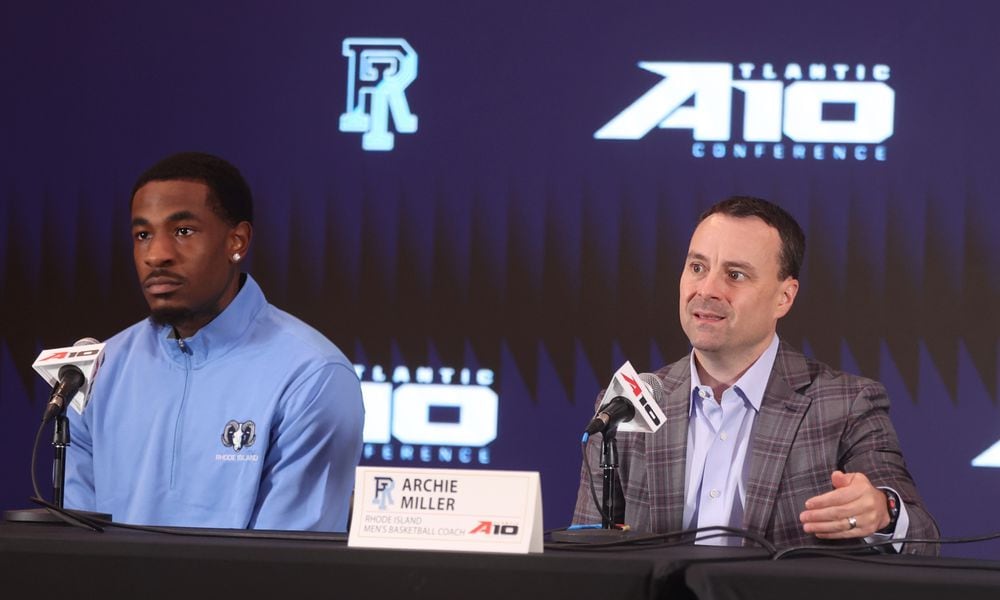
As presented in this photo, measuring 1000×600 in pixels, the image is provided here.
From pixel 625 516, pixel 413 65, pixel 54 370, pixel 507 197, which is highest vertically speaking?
pixel 413 65

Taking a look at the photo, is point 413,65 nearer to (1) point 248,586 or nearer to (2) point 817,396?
(2) point 817,396

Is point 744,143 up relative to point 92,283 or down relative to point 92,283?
up

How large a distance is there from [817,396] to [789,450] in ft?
0.46

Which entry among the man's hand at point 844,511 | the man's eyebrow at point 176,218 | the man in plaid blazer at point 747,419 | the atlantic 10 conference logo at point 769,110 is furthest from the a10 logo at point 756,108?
the man's hand at point 844,511

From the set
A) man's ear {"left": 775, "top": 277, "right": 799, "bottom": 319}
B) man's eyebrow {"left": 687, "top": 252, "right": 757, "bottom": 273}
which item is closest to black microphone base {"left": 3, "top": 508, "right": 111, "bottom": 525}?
man's eyebrow {"left": 687, "top": 252, "right": 757, "bottom": 273}

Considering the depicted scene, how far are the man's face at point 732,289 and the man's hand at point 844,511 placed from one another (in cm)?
60

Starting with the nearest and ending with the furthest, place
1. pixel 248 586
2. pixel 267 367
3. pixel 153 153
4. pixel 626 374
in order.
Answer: pixel 248 586, pixel 626 374, pixel 267 367, pixel 153 153

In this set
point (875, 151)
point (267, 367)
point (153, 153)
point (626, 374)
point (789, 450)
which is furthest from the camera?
point (153, 153)

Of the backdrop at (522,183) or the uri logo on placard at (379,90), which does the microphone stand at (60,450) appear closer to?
the backdrop at (522,183)

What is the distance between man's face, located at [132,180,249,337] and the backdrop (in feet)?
4.01

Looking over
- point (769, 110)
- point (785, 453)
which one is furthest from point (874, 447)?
point (769, 110)

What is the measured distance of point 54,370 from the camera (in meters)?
2.12

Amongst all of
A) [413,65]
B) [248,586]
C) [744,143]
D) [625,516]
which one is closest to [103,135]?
[413,65]

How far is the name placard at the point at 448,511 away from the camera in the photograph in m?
1.62
